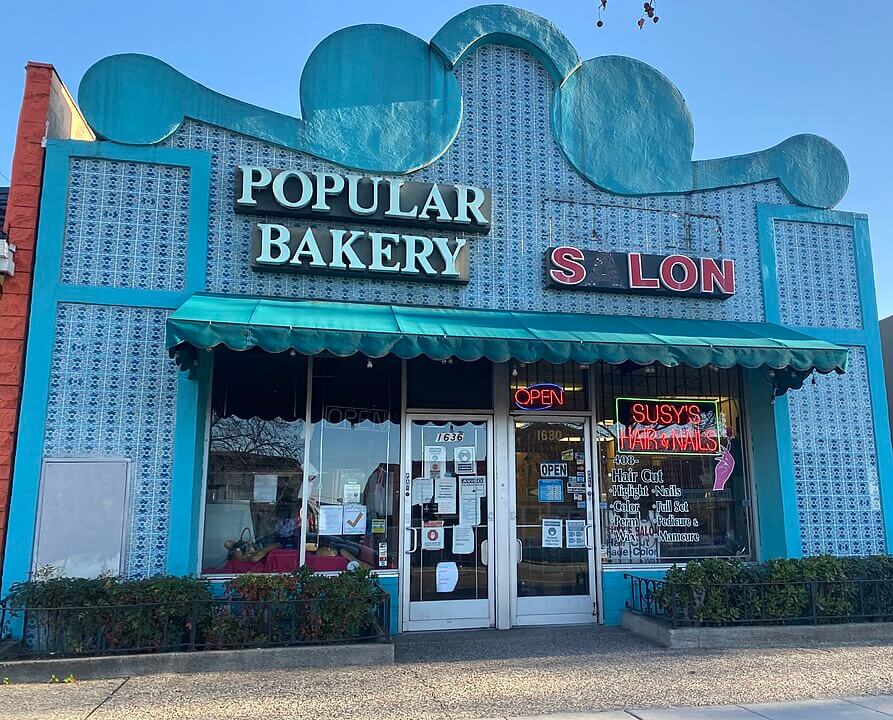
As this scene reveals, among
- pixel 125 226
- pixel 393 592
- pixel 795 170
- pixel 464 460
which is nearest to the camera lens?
pixel 125 226

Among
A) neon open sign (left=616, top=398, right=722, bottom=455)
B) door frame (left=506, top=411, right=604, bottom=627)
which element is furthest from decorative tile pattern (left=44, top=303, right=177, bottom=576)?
neon open sign (left=616, top=398, right=722, bottom=455)

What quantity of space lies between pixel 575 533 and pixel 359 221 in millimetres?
4395

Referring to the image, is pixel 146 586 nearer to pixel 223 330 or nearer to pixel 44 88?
pixel 223 330

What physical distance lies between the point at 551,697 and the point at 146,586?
3.67 metres

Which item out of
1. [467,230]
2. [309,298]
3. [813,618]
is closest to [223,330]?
[309,298]

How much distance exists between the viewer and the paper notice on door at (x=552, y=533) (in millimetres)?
8852

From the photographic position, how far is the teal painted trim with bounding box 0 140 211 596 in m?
7.16

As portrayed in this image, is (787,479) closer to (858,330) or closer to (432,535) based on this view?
(858,330)

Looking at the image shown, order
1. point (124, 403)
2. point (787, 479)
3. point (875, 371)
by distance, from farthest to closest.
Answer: point (875, 371)
point (787, 479)
point (124, 403)

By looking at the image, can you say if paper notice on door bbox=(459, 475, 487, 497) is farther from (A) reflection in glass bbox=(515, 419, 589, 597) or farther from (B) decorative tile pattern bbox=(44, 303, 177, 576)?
(B) decorative tile pattern bbox=(44, 303, 177, 576)

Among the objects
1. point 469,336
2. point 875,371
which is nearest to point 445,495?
point 469,336

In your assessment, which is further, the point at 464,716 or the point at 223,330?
the point at 223,330

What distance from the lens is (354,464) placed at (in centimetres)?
848

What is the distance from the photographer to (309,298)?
27.0 ft
